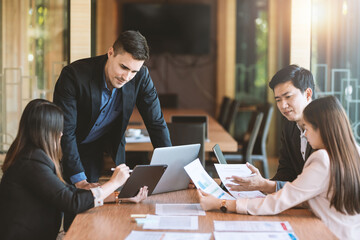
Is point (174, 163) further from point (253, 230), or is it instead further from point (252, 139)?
point (252, 139)

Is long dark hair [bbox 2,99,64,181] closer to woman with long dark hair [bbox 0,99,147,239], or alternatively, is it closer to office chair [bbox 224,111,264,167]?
woman with long dark hair [bbox 0,99,147,239]

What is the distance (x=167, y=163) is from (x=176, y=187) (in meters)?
0.22

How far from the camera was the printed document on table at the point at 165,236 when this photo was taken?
1.74 metres

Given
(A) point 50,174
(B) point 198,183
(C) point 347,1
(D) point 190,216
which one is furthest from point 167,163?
(C) point 347,1

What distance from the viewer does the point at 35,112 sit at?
2.05m

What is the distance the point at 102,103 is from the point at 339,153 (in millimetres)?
1337

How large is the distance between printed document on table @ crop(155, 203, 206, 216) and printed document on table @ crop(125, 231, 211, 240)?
0.27 meters

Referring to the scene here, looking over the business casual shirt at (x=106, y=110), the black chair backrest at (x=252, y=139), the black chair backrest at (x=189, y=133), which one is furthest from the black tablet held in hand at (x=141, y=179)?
the black chair backrest at (x=252, y=139)

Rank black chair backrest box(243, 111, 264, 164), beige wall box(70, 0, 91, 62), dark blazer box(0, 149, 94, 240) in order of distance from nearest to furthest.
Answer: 1. dark blazer box(0, 149, 94, 240)
2. beige wall box(70, 0, 91, 62)
3. black chair backrest box(243, 111, 264, 164)

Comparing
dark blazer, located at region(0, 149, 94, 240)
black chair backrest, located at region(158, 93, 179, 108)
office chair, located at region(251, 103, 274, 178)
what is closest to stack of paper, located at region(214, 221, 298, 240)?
dark blazer, located at region(0, 149, 94, 240)

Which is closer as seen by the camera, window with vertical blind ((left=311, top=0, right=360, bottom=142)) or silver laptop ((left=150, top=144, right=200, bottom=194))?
silver laptop ((left=150, top=144, right=200, bottom=194))

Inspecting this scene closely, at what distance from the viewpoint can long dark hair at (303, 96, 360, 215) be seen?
6.37 feet

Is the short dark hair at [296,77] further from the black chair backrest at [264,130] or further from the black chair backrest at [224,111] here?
the black chair backrest at [224,111]

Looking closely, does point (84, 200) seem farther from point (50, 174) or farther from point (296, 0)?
point (296, 0)
